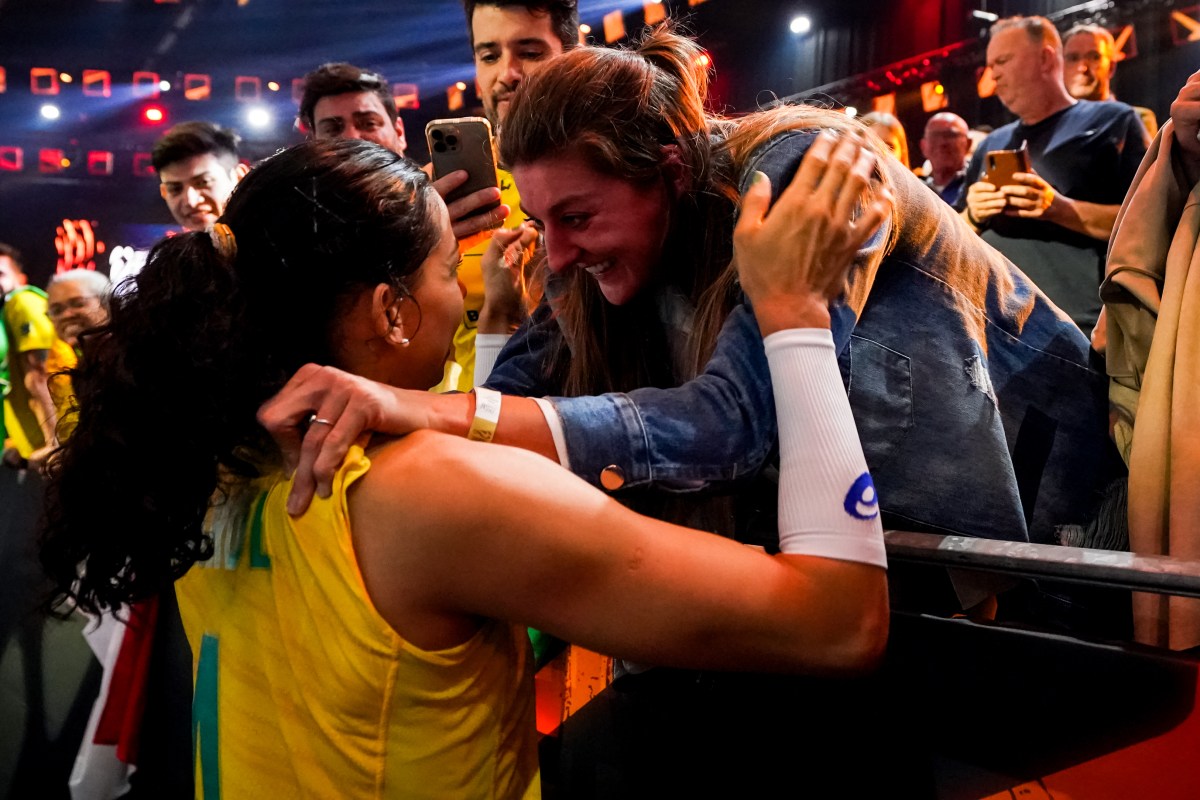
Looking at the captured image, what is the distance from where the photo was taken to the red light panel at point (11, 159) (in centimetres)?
1031

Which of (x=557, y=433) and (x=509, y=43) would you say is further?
(x=509, y=43)

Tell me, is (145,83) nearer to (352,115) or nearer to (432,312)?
(352,115)

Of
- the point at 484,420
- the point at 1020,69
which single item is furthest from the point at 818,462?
the point at 1020,69

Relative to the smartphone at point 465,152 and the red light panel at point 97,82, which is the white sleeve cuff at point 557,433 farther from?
the red light panel at point 97,82

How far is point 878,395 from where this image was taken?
1477 mm

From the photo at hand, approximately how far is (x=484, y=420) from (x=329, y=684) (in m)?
0.37

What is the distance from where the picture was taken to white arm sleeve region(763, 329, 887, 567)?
3.63 feet

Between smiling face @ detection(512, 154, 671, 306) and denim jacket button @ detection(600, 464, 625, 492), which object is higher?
smiling face @ detection(512, 154, 671, 306)

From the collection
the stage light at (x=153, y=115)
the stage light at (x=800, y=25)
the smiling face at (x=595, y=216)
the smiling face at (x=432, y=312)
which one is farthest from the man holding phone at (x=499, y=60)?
the stage light at (x=153, y=115)

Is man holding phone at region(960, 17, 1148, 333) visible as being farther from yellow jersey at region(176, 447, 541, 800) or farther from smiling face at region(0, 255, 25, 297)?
smiling face at region(0, 255, 25, 297)

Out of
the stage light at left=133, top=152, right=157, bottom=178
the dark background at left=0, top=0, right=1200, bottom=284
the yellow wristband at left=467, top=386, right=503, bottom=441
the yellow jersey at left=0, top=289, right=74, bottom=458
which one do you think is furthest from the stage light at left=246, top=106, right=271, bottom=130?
the yellow wristband at left=467, top=386, right=503, bottom=441

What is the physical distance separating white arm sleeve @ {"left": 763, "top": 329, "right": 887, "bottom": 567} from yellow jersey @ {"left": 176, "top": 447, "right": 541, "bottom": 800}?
386 millimetres

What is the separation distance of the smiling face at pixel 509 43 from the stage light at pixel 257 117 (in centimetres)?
847

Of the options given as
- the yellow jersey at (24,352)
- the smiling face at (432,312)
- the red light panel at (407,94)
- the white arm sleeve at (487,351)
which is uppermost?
the red light panel at (407,94)
